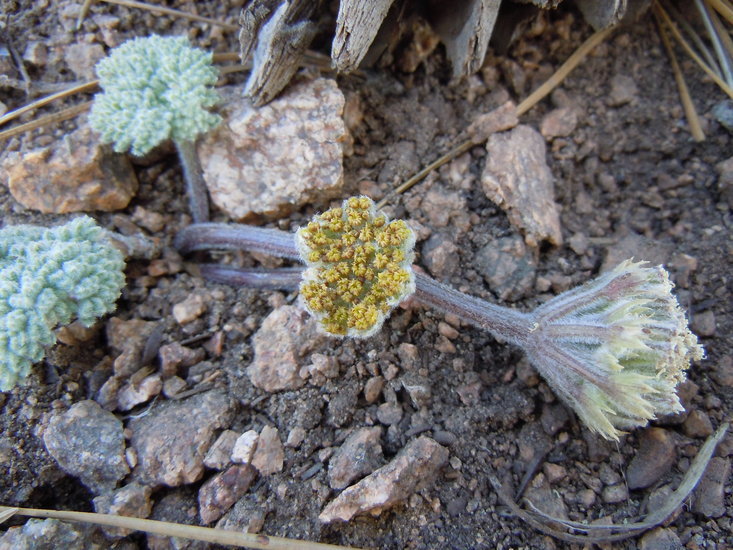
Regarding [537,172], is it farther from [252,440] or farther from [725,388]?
[252,440]

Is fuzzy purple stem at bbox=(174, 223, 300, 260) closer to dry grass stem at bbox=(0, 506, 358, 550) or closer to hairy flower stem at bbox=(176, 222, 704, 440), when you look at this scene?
hairy flower stem at bbox=(176, 222, 704, 440)

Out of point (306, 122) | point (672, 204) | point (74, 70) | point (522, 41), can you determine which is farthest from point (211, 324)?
point (672, 204)

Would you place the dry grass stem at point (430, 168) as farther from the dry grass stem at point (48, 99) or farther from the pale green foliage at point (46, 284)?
the dry grass stem at point (48, 99)

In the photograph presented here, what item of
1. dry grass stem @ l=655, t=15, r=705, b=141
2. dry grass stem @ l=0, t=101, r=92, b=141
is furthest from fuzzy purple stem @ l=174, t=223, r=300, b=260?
dry grass stem @ l=655, t=15, r=705, b=141

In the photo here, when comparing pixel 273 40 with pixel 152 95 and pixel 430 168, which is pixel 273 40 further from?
pixel 430 168

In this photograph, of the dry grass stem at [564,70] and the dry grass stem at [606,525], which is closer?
the dry grass stem at [606,525]

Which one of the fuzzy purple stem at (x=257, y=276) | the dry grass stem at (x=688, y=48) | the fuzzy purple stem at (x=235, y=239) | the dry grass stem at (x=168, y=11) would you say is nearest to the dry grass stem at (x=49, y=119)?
the dry grass stem at (x=168, y=11)

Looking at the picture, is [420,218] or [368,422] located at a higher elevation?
[420,218]
